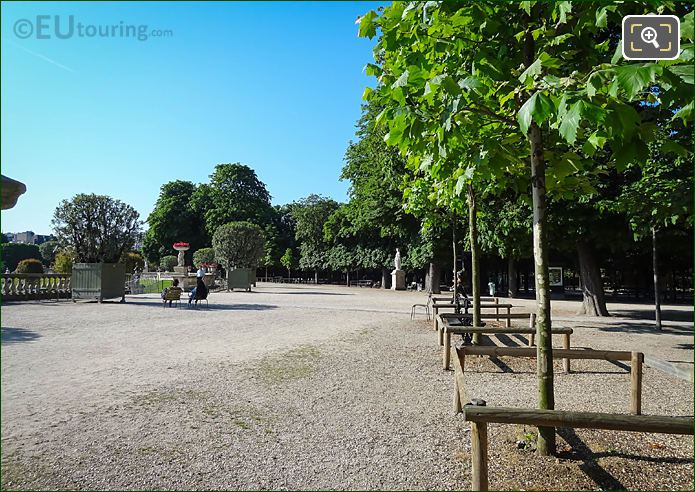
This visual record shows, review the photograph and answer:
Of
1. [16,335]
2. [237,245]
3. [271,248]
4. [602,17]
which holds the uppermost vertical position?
[271,248]

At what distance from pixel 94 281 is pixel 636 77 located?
21.6m

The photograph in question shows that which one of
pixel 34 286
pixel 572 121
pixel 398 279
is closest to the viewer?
pixel 572 121

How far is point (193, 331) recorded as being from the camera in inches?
460

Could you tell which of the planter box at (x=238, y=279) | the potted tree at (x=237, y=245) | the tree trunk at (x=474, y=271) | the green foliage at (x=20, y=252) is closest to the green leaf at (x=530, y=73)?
the tree trunk at (x=474, y=271)

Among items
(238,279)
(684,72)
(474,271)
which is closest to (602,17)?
(684,72)

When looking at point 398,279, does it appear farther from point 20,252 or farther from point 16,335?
point 20,252

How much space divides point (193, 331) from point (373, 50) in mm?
9620

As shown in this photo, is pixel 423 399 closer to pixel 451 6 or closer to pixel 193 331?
pixel 451 6

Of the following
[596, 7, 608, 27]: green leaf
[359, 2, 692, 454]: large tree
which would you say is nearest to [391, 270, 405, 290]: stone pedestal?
[359, 2, 692, 454]: large tree

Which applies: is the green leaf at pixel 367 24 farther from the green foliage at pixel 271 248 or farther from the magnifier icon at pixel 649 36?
the green foliage at pixel 271 248

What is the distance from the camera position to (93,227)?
2911 cm

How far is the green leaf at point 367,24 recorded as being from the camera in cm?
374

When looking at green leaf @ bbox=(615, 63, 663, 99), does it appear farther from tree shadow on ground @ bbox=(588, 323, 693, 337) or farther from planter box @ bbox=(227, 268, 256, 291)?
planter box @ bbox=(227, 268, 256, 291)

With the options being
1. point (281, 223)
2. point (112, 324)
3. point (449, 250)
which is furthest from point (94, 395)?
point (281, 223)
